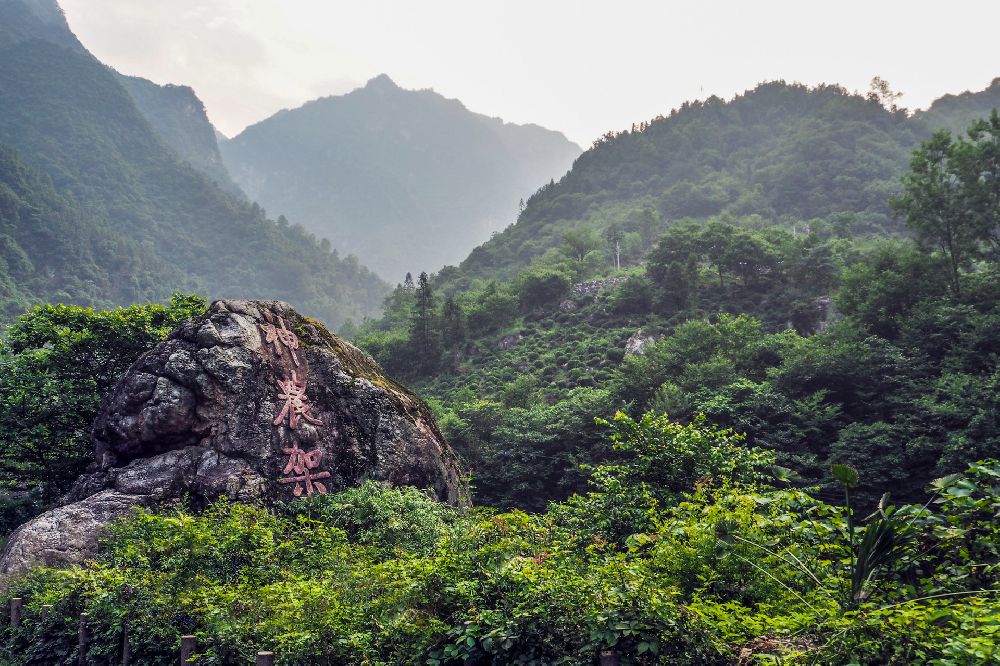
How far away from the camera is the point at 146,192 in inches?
3546

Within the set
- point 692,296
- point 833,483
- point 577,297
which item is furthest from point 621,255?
point 833,483

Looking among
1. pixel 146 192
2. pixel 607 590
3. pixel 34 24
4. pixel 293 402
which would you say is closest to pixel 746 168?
pixel 293 402

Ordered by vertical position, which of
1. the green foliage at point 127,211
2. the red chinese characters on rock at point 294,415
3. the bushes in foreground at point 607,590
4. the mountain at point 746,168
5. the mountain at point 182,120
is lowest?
the bushes in foreground at point 607,590

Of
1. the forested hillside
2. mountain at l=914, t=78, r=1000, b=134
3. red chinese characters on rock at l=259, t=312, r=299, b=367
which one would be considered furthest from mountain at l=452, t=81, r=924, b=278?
red chinese characters on rock at l=259, t=312, r=299, b=367

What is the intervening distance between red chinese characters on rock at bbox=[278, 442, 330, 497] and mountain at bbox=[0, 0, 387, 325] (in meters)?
72.8

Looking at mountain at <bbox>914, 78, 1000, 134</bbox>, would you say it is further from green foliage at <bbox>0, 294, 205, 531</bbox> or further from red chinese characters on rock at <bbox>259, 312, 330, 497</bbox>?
green foliage at <bbox>0, 294, 205, 531</bbox>

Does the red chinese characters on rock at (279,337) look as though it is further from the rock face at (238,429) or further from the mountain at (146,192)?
the mountain at (146,192)

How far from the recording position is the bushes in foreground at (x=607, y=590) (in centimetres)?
342

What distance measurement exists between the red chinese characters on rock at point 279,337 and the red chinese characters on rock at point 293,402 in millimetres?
481

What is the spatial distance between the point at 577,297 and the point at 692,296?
8243mm

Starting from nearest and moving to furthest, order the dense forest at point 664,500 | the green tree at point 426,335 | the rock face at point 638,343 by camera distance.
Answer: the dense forest at point 664,500 < the rock face at point 638,343 < the green tree at point 426,335

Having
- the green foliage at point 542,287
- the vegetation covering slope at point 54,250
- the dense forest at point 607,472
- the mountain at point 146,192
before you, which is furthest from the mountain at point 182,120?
the green foliage at point 542,287

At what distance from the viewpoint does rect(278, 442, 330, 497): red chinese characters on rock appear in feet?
36.0

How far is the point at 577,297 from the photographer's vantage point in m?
37.5
